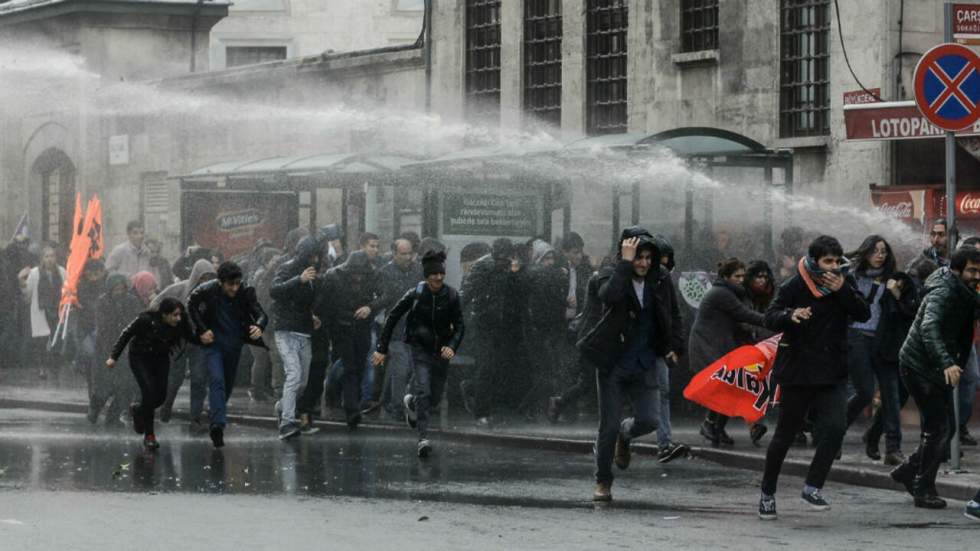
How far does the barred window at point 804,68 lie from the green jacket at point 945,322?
1212 centimetres

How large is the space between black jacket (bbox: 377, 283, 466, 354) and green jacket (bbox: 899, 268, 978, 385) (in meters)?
4.77

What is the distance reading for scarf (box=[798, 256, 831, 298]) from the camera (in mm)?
11633

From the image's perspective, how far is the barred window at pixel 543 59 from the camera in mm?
28969

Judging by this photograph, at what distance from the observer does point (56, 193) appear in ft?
124

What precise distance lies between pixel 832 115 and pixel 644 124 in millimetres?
3669

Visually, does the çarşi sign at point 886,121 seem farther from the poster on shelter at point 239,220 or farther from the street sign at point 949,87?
the poster on shelter at point 239,220

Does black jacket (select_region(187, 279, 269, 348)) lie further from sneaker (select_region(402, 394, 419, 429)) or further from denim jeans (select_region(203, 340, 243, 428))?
sneaker (select_region(402, 394, 419, 429))

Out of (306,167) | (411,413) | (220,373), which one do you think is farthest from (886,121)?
(306,167)

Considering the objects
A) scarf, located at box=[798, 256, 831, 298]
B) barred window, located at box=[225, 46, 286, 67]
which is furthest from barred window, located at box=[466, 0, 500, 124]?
scarf, located at box=[798, 256, 831, 298]

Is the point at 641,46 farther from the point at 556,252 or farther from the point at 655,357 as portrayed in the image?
the point at 655,357

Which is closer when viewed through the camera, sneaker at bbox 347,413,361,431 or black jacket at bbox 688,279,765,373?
black jacket at bbox 688,279,765,373

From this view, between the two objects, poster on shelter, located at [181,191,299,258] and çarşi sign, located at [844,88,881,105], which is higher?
çarşi sign, located at [844,88,881,105]

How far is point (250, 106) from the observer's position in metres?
32.7

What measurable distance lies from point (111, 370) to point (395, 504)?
24.0 feet
